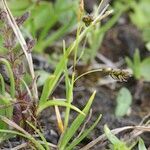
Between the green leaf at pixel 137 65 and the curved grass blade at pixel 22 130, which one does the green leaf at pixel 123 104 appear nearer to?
the green leaf at pixel 137 65

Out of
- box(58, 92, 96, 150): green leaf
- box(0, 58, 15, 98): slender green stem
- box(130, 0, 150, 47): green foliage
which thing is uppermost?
box(0, 58, 15, 98): slender green stem

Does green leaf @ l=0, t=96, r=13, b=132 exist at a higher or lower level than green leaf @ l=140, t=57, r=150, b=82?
higher

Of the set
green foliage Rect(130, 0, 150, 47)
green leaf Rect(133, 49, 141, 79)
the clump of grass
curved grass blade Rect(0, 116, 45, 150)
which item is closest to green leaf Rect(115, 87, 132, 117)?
green leaf Rect(133, 49, 141, 79)

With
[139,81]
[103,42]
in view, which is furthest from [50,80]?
[103,42]

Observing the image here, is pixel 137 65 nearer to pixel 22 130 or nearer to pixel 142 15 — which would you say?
pixel 142 15

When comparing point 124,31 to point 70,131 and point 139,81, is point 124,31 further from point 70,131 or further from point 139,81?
point 70,131

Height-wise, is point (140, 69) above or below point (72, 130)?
below

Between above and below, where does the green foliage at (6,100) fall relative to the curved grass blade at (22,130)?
above

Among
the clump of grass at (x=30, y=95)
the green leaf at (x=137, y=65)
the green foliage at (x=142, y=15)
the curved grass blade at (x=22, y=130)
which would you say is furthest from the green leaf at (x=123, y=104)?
the green foliage at (x=142, y=15)

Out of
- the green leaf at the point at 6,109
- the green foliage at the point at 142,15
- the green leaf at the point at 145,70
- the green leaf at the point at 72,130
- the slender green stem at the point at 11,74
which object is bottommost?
the green leaf at the point at 145,70

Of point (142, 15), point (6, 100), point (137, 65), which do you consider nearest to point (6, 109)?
point (6, 100)

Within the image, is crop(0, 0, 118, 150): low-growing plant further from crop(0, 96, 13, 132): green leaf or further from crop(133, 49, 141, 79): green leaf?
crop(133, 49, 141, 79): green leaf
